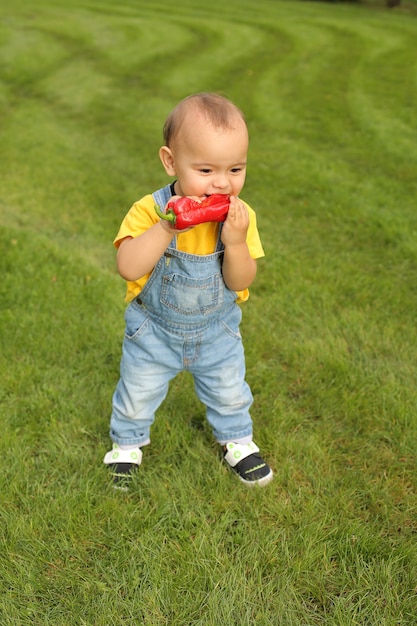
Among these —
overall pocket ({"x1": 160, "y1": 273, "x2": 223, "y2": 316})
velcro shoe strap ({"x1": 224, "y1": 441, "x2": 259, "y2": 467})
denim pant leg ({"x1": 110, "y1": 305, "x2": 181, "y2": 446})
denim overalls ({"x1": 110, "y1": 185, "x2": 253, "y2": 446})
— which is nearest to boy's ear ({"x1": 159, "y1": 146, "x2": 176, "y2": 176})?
denim overalls ({"x1": 110, "y1": 185, "x2": 253, "y2": 446})

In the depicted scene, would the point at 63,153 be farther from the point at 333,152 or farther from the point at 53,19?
the point at 53,19

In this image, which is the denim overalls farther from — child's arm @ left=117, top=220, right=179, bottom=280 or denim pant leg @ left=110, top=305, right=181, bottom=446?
child's arm @ left=117, top=220, right=179, bottom=280

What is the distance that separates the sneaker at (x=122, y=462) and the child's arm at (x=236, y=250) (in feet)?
2.99

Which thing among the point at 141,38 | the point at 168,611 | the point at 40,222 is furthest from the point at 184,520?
the point at 141,38

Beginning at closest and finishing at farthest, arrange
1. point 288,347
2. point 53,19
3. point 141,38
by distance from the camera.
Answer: point 288,347, point 141,38, point 53,19

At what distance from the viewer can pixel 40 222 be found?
5.39 meters

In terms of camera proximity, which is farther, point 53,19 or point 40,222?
point 53,19

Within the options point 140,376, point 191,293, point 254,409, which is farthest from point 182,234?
point 254,409

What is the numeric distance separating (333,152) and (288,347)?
4.23 metres

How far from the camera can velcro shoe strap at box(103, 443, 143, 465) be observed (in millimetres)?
2709

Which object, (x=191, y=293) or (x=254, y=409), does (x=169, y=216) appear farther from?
(x=254, y=409)

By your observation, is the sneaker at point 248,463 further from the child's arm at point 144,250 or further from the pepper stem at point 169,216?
the pepper stem at point 169,216

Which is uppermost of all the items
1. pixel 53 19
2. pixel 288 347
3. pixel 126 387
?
pixel 126 387

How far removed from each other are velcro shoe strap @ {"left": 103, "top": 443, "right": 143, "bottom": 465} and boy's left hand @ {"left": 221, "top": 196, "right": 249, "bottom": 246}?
1.09 metres
